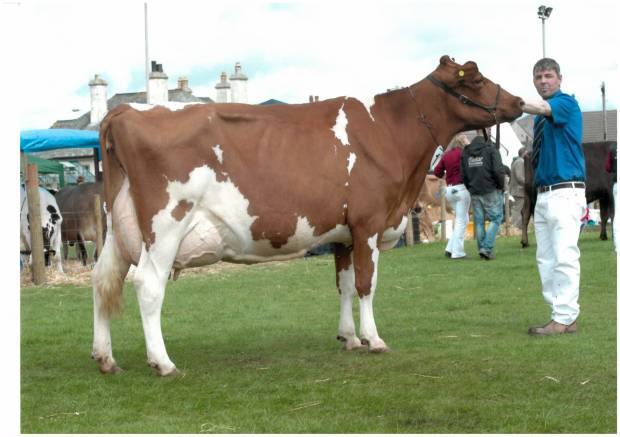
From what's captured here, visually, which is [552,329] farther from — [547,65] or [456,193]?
[456,193]

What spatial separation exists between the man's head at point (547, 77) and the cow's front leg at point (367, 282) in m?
2.13

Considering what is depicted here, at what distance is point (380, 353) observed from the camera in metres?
7.29

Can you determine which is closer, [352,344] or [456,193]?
[352,344]

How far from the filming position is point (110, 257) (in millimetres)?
6934

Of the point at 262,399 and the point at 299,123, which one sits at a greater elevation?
the point at 299,123

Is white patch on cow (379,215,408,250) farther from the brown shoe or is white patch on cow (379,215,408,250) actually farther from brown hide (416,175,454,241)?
brown hide (416,175,454,241)

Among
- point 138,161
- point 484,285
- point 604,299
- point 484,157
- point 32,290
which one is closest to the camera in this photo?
point 138,161

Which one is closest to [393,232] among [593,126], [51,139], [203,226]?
[203,226]

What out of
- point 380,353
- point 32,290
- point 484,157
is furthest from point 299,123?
point 484,157

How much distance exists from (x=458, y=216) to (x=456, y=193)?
0.54 m

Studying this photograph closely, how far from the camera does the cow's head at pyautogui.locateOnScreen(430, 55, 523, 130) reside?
25.6 feet

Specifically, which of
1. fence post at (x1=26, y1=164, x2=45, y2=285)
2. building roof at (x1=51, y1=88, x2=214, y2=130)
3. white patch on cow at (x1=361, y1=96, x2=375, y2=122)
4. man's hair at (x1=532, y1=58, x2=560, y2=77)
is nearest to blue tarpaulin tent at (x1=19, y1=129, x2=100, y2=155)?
fence post at (x1=26, y1=164, x2=45, y2=285)

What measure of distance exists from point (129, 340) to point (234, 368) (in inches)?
71.3

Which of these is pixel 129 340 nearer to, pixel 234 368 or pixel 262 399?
pixel 234 368
